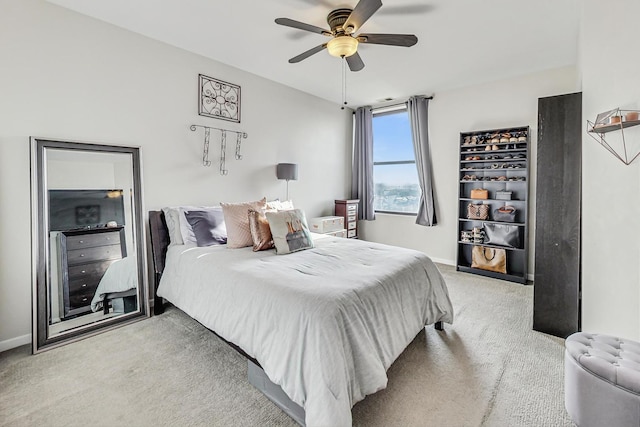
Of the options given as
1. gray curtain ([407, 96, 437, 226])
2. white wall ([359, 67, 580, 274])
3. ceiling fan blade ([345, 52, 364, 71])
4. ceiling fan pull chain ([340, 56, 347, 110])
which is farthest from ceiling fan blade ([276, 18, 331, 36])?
white wall ([359, 67, 580, 274])

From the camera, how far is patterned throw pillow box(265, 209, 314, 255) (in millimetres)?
2613

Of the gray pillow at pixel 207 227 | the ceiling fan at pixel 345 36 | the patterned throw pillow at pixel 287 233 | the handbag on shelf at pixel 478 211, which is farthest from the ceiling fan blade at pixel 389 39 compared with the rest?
the handbag on shelf at pixel 478 211

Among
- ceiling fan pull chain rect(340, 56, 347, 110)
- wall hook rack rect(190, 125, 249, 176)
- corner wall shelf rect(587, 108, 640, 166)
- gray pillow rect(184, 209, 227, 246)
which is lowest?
gray pillow rect(184, 209, 227, 246)

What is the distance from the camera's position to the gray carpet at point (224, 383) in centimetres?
162

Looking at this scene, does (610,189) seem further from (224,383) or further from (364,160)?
(364,160)

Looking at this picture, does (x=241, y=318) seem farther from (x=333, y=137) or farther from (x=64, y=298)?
(x=333, y=137)

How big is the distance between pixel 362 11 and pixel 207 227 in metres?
2.27

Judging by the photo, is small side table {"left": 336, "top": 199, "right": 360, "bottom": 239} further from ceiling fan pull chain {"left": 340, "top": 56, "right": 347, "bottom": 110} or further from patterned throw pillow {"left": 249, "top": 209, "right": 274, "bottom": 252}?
patterned throw pillow {"left": 249, "top": 209, "right": 274, "bottom": 252}

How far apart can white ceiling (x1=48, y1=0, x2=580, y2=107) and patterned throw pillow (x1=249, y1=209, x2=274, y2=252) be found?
1.76m

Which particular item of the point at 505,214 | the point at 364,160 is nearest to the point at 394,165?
the point at 364,160

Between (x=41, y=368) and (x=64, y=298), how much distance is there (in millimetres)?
576

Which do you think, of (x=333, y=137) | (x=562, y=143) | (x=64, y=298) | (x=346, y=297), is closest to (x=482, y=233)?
(x=562, y=143)

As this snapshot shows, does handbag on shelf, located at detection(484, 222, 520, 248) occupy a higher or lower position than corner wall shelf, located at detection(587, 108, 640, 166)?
lower

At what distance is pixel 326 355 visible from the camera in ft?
4.64
